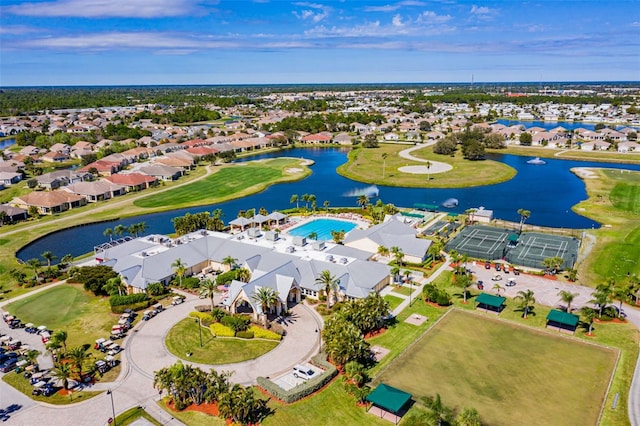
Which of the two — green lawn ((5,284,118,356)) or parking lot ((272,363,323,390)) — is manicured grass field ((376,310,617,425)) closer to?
parking lot ((272,363,323,390))

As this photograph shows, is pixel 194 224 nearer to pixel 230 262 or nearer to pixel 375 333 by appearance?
pixel 230 262

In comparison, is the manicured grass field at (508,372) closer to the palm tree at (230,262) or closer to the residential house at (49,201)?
the palm tree at (230,262)

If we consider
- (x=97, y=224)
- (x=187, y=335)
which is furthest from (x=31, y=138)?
(x=187, y=335)

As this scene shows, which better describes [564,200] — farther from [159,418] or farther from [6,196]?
[6,196]

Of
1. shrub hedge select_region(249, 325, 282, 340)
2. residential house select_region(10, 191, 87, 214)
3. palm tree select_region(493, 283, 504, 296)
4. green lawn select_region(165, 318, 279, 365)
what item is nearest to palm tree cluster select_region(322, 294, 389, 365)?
shrub hedge select_region(249, 325, 282, 340)

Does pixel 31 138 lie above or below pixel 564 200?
above
